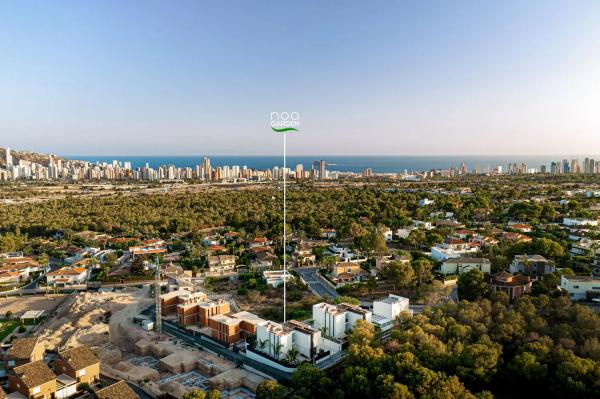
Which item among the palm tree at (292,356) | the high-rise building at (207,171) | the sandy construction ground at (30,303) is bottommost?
the sandy construction ground at (30,303)

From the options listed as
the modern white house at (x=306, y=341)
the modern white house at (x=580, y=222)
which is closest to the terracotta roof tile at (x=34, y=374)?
the modern white house at (x=306, y=341)

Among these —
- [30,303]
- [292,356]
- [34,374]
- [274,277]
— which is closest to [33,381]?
[34,374]

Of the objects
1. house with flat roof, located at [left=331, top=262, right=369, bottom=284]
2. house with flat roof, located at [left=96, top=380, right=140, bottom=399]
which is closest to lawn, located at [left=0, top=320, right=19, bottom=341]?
house with flat roof, located at [left=96, top=380, right=140, bottom=399]

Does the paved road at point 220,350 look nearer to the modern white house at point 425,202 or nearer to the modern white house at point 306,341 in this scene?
the modern white house at point 306,341

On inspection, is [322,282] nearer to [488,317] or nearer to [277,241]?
[277,241]

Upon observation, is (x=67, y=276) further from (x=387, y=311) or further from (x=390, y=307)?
(x=390, y=307)

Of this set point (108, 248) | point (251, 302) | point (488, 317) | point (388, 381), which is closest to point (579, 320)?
point (488, 317)
